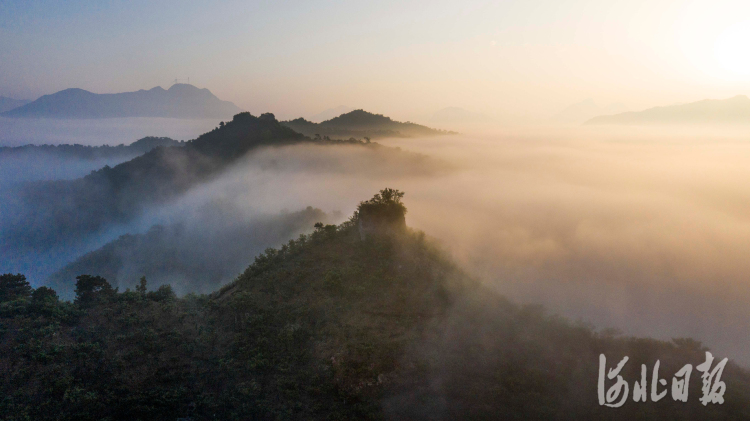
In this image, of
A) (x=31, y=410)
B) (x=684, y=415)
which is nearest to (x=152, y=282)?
(x=31, y=410)

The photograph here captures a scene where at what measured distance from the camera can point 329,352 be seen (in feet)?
77.3

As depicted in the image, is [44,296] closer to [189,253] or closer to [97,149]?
[189,253]

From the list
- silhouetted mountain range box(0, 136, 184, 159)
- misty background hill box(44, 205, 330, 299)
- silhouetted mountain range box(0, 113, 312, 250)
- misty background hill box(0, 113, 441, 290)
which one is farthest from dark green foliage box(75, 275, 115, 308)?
silhouetted mountain range box(0, 136, 184, 159)

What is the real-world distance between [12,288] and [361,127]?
124775 mm

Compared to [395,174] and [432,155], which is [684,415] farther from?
[432,155]

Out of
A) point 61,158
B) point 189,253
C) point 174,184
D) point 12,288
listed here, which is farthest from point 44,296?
point 61,158

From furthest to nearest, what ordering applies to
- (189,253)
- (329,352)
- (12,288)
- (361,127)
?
(361,127), (189,253), (12,288), (329,352)

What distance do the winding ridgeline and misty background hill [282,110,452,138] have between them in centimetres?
10555

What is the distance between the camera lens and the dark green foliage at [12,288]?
98.8 ft

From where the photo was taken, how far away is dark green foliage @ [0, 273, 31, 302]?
30.1 metres

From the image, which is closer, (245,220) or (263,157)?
(245,220)

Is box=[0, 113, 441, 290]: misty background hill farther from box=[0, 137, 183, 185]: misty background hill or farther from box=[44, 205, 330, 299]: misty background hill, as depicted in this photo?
box=[0, 137, 183, 185]: misty background hill

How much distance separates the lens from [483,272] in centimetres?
4034

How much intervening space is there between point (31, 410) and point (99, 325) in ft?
25.0
